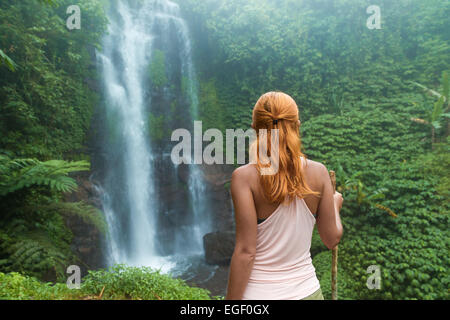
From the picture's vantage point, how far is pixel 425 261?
5.64m

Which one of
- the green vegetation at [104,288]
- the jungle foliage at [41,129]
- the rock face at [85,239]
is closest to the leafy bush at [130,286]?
the green vegetation at [104,288]

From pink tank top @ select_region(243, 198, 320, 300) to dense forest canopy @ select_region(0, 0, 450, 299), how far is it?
380 centimetres

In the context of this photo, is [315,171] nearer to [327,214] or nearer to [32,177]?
[327,214]

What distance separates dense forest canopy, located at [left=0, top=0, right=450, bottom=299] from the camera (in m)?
5.43

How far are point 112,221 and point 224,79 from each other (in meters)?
7.80

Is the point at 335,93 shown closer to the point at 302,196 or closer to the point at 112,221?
the point at 112,221

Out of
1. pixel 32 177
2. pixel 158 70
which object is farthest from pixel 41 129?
pixel 158 70

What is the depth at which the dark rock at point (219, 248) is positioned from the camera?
348 inches

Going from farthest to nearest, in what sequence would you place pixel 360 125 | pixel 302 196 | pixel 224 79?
1. pixel 224 79
2. pixel 360 125
3. pixel 302 196

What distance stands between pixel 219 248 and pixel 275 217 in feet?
26.1

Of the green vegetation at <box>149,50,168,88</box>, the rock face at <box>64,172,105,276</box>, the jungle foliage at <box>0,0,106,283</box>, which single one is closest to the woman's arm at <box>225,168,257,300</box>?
the jungle foliage at <box>0,0,106,283</box>

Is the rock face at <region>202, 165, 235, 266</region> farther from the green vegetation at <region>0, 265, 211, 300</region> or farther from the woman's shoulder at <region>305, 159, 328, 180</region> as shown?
the woman's shoulder at <region>305, 159, 328, 180</region>

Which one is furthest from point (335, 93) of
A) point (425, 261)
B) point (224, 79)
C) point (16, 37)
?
point (16, 37)
